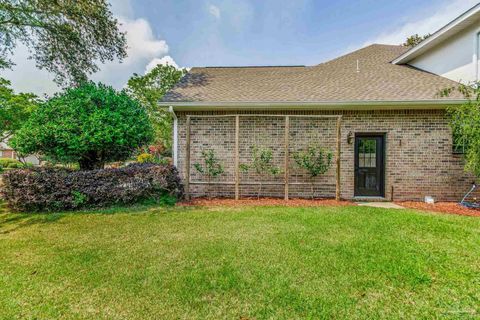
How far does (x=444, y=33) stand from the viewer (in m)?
8.35

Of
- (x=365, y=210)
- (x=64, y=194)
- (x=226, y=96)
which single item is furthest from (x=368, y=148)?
(x=64, y=194)

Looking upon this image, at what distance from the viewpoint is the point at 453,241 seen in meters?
4.19

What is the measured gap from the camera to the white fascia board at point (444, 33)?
7359mm

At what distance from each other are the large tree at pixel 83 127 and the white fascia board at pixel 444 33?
33.6 feet

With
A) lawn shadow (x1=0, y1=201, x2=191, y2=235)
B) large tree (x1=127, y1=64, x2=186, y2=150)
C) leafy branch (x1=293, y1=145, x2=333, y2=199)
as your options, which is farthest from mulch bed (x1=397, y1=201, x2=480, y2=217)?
large tree (x1=127, y1=64, x2=186, y2=150)

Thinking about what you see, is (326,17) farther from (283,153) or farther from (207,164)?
(207,164)

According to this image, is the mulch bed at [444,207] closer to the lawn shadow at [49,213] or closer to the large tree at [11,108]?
the lawn shadow at [49,213]

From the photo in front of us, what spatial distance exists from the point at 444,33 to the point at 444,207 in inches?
233

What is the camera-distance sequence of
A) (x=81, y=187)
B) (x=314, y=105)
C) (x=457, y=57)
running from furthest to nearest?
(x=457, y=57) < (x=314, y=105) < (x=81, y=187)

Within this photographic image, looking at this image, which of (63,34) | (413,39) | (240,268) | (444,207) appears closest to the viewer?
(240,268)

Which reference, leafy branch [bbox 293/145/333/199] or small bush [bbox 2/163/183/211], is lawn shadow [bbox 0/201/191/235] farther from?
leafy branch [bbox 293/145/333/199]

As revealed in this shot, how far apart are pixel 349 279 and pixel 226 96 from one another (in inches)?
255

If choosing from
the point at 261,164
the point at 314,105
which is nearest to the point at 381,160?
the point at 314,105

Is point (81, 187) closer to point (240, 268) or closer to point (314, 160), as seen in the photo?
point (240, 268)
